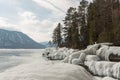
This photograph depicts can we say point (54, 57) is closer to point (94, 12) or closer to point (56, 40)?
point (94, 12)

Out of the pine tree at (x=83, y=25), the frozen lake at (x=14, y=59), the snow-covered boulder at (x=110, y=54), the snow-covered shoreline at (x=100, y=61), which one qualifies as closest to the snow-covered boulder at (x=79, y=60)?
the snow-covered shoreline at (x=100, y=61)

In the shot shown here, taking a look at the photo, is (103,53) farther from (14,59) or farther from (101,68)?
(14,59)

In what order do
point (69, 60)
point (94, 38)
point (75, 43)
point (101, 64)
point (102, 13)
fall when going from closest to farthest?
point (101, 64) → point (69, 60) → point (94, 38) → point (102, 13) → point (75, 43)

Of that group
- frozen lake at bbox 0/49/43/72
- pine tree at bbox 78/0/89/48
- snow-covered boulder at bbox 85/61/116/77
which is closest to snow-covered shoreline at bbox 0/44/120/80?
snow-covered boulder at bbox 85/61/116/77

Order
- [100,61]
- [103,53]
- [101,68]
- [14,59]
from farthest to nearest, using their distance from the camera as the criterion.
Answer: [14,59] → [103,53] → [100,61] → [101,68]

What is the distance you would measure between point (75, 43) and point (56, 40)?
107ft

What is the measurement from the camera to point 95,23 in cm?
5359

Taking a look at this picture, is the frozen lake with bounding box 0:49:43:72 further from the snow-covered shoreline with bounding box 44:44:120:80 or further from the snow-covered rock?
the snow-covered rock

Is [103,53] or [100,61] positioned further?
[103,53]

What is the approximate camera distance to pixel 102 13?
184ft

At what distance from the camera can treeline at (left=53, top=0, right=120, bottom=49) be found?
4397 cm

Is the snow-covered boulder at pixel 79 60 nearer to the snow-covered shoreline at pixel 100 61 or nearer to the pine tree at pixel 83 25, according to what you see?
the snow-covered shoreline at pixel 100 61

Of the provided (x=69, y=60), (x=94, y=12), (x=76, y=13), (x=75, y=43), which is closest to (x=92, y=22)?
(x=94, y=12)

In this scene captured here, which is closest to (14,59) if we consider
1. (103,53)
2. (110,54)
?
(103,53)
